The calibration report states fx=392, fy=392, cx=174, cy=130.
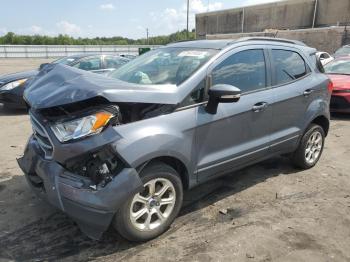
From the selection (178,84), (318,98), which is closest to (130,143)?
(178,84)

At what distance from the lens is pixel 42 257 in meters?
3.35

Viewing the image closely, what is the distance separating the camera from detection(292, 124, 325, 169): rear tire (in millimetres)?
5375

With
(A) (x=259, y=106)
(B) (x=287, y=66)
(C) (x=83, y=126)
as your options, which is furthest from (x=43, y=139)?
(B) (x=287, y=66)

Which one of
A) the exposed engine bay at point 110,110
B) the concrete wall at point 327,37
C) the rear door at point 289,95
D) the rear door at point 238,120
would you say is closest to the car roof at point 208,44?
the rear door at point 238,120

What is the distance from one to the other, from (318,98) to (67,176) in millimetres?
3683

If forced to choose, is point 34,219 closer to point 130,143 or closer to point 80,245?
point 80,245

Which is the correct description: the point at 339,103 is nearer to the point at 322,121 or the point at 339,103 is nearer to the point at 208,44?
the point at 322,121

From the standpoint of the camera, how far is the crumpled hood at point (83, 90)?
126 inches

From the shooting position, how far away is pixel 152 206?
3.60 metres

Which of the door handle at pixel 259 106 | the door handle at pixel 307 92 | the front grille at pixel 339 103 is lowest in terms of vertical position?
the front grille at pixel 339 103

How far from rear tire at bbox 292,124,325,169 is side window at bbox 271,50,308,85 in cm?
81

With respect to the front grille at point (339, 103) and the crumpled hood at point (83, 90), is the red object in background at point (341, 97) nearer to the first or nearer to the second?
the front grille at point (339, 103)

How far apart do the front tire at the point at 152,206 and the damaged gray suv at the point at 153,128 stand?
10 mm

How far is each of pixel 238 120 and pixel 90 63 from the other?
6.86m
